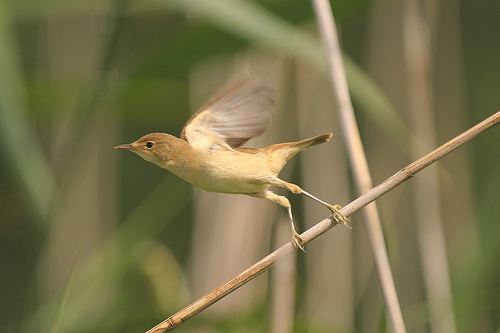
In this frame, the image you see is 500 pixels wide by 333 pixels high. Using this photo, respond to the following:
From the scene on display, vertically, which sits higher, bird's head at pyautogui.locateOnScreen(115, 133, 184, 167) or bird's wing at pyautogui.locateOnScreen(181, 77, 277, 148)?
bird's wing at pyautogui.locateOnScreen(181, 77, 277, 148)

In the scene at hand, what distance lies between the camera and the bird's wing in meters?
0.98

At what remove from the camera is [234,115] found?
105 centimetres

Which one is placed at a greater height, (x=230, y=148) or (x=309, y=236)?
(x=230, y=148)

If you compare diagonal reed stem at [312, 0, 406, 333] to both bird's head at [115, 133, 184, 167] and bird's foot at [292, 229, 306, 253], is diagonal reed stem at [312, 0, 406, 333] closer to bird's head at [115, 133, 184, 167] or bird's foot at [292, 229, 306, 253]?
bird's foot at [292, 229, 306, 253]

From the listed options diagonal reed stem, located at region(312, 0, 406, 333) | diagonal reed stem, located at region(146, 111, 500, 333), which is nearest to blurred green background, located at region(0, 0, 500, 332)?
diagonal reed stem, located at region(312, 0, 406, 333)

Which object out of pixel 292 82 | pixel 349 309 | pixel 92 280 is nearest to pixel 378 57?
pixel 292 82

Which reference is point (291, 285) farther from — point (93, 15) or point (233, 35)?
point (93, 15)

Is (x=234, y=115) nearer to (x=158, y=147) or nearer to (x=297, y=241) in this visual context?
(x=158, y=147)

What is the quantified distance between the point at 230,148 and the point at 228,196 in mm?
904

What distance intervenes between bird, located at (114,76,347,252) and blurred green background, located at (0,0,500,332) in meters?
0.18

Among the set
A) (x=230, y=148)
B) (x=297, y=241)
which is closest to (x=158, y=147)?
(x=230, y=148)

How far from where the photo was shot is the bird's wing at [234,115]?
98 centimetres

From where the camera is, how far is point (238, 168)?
3.37 ft

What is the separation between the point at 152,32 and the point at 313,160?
1.41 m
